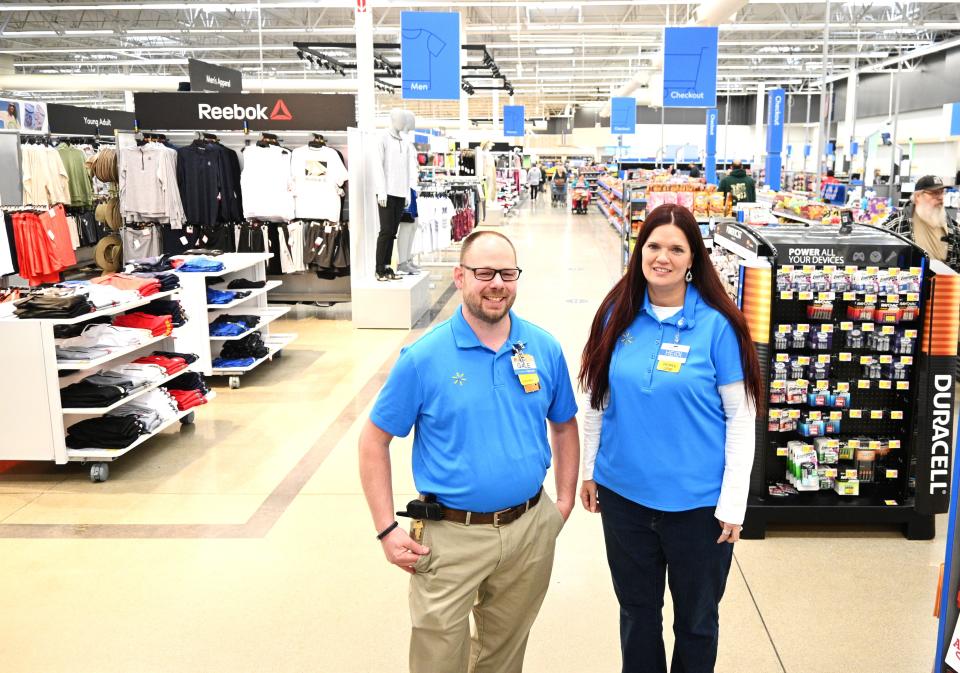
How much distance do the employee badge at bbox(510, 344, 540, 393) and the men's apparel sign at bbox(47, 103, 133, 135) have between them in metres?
11.6

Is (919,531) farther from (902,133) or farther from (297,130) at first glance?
(902,133)

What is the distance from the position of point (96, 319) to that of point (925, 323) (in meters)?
4.54

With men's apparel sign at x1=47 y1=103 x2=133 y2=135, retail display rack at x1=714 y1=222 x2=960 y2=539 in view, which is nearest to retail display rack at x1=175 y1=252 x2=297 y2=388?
retail display rack at x1=714 y1=222 x2=960 y2=539

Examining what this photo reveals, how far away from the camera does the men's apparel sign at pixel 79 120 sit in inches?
502

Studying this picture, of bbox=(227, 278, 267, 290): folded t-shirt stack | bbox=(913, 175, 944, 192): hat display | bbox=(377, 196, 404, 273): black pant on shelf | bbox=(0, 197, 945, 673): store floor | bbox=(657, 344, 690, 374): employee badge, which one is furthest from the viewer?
bbox=(377, 196, 404, 273): black pant on shelf

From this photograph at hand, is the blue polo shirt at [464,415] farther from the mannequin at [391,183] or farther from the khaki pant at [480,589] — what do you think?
the mannequin at [391,183]

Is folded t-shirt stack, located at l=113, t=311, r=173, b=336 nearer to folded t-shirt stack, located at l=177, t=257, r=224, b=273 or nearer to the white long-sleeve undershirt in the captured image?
folded t-shirt stack, located at l=177, t=257, r=224, b=273

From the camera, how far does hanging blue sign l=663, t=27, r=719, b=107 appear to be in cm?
1238

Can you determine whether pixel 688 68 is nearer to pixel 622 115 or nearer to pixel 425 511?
pixel 425 511

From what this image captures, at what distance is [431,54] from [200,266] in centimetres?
591

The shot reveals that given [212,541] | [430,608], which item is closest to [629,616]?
[430,608]

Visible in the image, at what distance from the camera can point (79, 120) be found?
13.1m

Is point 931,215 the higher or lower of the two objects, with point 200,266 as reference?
higher

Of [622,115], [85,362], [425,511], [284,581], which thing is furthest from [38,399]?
[622,115]
